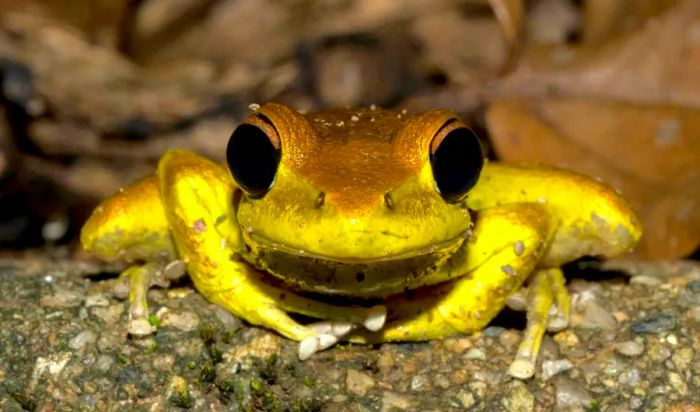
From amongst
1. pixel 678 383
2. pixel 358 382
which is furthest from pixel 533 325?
pixel 358 382

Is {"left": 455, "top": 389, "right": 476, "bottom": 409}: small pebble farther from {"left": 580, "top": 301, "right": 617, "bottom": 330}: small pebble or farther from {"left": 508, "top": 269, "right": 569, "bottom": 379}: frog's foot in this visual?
{"left": 580, "top": 301, "right": 617, "bottom": 330}: small pebble

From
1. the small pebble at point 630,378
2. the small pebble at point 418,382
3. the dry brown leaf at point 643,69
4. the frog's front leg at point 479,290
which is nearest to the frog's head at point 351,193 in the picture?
the frog's front leg at point 479,290

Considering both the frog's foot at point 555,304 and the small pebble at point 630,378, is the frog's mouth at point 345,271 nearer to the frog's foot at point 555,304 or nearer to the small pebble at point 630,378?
the frog's foot at point 555,304

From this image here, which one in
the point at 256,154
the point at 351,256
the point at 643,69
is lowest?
the point at 351,256

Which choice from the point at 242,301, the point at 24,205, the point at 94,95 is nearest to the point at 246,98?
the point at 94,95

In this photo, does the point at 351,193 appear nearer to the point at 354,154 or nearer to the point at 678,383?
the point at 354,154

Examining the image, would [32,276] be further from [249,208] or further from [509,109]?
[509,109]

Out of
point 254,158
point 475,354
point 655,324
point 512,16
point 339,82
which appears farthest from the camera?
point 339,82
